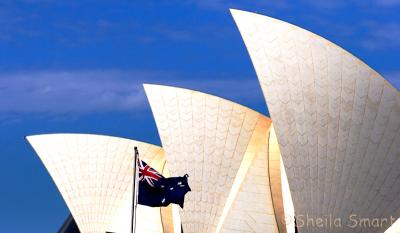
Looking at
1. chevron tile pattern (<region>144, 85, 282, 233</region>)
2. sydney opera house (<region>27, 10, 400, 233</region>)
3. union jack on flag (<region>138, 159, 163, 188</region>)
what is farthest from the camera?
chevron tile pattern (<region>144, 85, 282, 233</region>)

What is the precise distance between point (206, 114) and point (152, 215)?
23.3ft

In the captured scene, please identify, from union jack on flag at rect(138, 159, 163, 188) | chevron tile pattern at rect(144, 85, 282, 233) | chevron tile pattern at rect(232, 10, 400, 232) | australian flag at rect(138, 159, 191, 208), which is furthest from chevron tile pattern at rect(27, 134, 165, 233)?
union jack on flag at rect(138, 159, 163, 188)

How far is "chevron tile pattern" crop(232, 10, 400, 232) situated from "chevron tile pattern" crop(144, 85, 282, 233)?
11.7ft

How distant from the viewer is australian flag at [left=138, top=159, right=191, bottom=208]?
27.2 meters

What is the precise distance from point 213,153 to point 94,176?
7.65m

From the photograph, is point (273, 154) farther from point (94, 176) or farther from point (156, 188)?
point (156, 188)

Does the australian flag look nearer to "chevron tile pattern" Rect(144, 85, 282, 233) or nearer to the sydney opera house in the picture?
the sydney opera house

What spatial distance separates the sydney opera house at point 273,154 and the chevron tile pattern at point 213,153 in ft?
0.16

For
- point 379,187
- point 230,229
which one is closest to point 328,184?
point 379,187

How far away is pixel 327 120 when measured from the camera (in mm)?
36562

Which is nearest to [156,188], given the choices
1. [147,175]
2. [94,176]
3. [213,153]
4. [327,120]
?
[147,175]

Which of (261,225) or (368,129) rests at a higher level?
(368,129)

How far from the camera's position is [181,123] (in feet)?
135

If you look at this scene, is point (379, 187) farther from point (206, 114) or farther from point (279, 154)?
point (206, 114)
